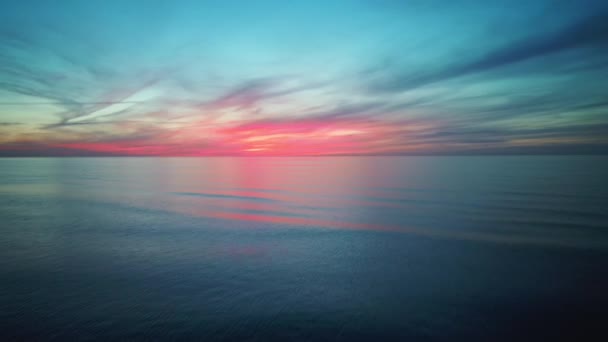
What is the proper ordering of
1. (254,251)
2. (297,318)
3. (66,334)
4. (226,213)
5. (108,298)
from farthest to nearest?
(226,213) < (254,251) < (108,298) < (297,318) < (66,334)

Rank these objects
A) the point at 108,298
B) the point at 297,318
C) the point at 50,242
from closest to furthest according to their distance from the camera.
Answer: the point at 297,318
the point at 108,298
the point at 50,242

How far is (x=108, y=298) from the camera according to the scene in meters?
13.4

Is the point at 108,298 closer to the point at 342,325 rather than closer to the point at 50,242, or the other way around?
the point at 342,325

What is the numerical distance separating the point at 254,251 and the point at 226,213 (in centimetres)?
1448

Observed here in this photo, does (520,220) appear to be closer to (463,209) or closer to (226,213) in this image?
(463,209)

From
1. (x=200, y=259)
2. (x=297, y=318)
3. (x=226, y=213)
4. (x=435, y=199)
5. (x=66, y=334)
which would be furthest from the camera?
(x=435, y=199)

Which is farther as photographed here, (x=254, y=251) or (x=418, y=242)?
(x=418, y=242)

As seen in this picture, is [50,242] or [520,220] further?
[520,220]

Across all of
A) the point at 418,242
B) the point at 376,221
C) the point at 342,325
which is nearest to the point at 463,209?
the point at 376,221

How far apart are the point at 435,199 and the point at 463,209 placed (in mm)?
7639

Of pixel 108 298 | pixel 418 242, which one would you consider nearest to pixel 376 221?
pixel 418 242

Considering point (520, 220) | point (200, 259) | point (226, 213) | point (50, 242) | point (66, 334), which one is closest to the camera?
point (66, 334)

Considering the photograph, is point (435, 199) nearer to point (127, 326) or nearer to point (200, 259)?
point (200, 259)

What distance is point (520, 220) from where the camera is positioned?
28859mm
